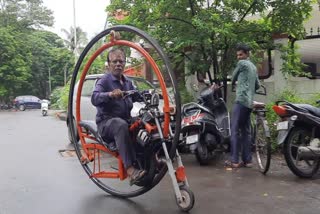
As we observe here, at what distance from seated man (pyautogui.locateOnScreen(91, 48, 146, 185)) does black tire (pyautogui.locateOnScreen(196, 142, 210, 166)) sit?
217 cm

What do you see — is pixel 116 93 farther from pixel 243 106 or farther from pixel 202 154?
pixel 202 154

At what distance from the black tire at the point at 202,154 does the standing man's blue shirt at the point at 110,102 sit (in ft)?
7.11

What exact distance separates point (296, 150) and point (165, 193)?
206cm

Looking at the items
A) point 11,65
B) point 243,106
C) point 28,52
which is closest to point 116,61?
point 243,106

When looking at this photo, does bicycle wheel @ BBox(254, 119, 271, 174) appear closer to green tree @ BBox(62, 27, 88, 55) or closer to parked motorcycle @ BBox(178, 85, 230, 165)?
parked motorcycle @ BBox(178, 85, 230, 165)

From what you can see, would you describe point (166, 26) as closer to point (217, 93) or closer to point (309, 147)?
point (217, 93)

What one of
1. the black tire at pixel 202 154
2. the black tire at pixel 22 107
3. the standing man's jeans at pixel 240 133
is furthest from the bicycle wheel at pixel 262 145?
the black tire at pixel 22 107

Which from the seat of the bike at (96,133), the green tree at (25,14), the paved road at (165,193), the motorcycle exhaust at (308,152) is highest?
the green tree at (25,14)

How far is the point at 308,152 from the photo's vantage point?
18.9 ft

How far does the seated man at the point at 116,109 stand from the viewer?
4770 mm

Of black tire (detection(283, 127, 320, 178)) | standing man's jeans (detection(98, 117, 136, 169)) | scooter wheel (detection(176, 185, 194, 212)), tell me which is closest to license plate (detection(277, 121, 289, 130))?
black tire (detection(283, 127, 320, 178))

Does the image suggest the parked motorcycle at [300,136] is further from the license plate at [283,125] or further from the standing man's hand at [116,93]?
the standing man's hand at [116,93]

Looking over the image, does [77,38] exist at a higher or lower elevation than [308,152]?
higher

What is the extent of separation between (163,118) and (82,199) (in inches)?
59.9
